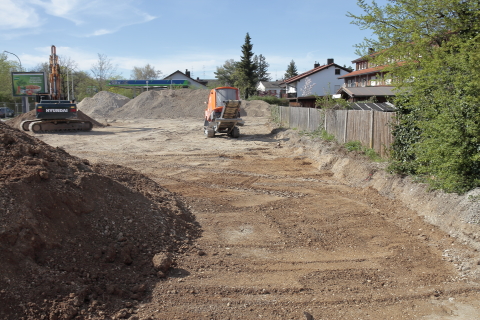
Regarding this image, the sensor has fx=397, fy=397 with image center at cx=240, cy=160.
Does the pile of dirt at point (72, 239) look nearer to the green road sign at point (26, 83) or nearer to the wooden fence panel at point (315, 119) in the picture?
the wooden fence panel at point (315, 119)

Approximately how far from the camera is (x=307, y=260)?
604 centimetres

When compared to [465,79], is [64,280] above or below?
below

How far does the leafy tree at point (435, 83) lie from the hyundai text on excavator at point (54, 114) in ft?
64.9

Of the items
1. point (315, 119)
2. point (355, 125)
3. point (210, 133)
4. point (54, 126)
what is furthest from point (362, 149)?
point (54, 126)

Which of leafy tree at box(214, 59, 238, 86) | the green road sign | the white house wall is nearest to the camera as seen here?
the green road sign

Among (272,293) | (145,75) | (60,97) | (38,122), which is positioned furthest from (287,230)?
(145,75)

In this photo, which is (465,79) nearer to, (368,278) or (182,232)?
(368,278)

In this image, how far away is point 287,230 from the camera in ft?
24.3

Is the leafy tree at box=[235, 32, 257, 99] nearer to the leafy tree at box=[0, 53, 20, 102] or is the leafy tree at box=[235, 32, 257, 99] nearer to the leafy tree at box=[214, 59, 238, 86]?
the leafy tree at box=[214, 59, 238, 86]

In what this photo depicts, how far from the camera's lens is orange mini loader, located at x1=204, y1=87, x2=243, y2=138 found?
2112cm

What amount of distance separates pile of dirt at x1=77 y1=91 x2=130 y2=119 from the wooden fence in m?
33.6

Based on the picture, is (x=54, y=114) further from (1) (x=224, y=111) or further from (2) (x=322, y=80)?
(2) (x=322, y=80)

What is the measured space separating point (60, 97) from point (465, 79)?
88.3 ft

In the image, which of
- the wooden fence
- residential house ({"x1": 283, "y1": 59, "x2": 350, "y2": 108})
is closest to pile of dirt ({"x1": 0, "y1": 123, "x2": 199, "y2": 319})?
the wooden fence
